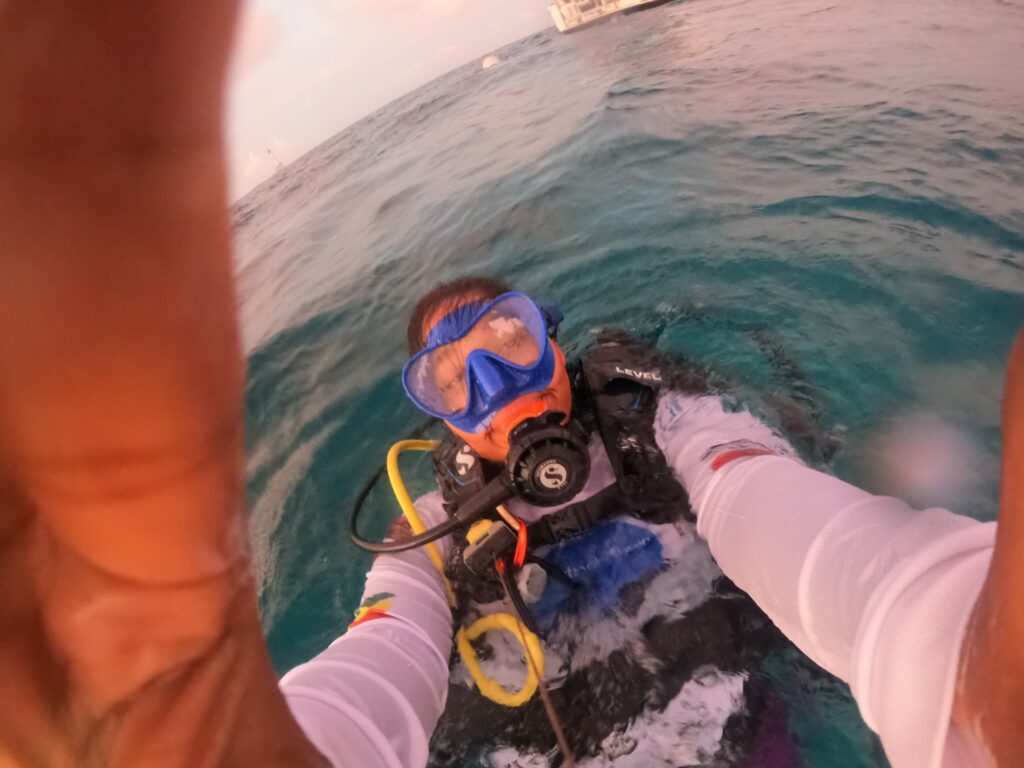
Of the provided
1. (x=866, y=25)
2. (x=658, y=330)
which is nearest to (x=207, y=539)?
(x=658, y=330)

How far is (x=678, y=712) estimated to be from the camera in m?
2.18

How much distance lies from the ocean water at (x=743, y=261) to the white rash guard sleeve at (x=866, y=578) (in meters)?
0.78

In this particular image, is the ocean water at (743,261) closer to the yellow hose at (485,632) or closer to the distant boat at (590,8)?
the yellow hose at (485,632)

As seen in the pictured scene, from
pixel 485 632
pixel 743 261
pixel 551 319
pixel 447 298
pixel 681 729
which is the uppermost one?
pixel 447 298

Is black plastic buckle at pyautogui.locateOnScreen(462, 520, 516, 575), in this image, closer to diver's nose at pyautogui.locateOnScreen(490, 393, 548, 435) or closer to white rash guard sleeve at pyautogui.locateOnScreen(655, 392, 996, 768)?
diver's nose at pyautogui.locateOnScreen(490, 393, 548, 435)

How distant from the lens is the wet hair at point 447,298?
2867mm

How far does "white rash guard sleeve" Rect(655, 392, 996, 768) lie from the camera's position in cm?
64

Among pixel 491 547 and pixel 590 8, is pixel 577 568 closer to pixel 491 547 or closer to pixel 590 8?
pixel 491 547

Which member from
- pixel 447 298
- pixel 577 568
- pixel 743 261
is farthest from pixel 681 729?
pixel 743 261

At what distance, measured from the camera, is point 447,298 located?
288 cm

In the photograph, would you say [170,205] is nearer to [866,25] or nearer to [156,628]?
[156,628]

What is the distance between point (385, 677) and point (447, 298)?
70.4 inches

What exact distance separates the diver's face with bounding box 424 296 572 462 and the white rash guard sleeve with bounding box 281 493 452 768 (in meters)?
0.59

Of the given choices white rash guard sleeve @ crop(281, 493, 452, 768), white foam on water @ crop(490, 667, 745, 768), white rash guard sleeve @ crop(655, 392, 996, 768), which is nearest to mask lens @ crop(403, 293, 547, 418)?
white rash guard sleeve @ crop(281, 493, 452, 768)
